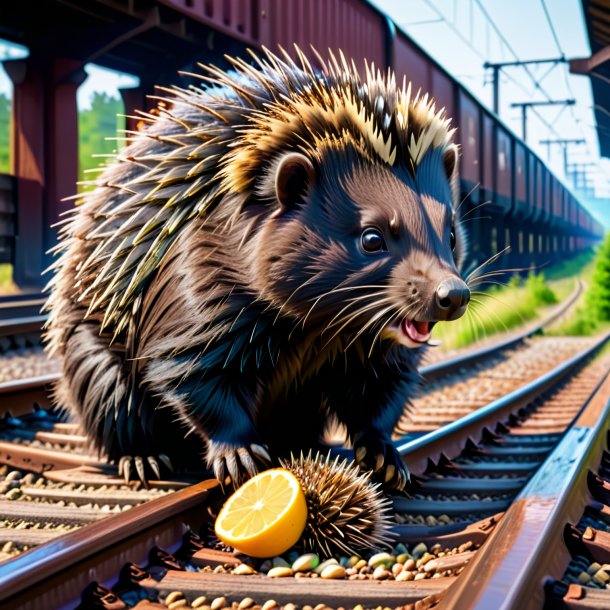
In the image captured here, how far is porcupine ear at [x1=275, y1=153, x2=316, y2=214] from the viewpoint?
8.17 ft

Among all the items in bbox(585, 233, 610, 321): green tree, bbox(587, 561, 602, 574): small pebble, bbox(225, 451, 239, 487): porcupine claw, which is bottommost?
bbox(587, 561, 602, 574): small pebble

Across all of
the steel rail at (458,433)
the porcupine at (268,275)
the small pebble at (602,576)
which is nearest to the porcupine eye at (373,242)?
the porcupine at (268,275)

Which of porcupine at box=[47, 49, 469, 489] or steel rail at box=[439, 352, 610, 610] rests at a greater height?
porcupine at box=[47, 49, 469, 489]

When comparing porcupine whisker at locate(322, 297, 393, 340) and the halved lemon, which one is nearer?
the halved lemon

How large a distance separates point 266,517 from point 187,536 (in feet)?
1.08

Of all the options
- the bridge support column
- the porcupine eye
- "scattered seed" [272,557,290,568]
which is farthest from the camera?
the bridge support column

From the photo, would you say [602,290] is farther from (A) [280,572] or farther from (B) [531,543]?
(A) [280,572]

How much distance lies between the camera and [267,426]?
2967mm

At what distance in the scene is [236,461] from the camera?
8.36ft

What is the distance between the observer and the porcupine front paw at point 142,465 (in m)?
2.95

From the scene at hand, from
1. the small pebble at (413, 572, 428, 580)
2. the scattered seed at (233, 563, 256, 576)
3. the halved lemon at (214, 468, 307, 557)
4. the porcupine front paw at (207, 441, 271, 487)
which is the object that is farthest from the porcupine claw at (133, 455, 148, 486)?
the small pebble at (413, 572, 428, 580)

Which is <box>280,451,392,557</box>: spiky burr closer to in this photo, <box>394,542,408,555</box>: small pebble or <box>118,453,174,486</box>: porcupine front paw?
<box>394,542,408,555</box>: small pebble

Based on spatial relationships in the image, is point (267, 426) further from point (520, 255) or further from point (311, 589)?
point (520, 255)

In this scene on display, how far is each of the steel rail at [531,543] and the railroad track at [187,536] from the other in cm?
4
